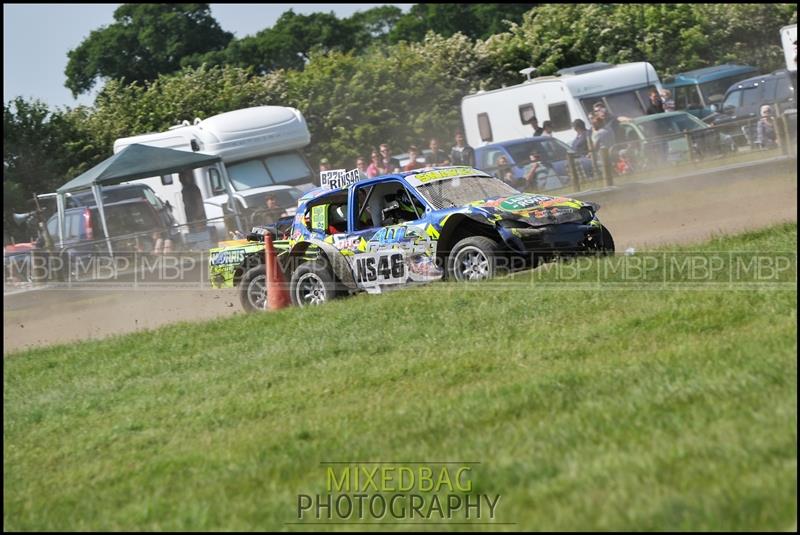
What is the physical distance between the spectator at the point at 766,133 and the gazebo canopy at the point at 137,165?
1136 cm

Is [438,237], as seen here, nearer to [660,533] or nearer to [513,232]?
[513,232]

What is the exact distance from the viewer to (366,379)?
8141 mm

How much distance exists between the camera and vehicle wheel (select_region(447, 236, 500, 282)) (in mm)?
11453

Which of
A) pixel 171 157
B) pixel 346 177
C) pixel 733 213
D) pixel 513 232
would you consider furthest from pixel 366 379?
pixel 171 157

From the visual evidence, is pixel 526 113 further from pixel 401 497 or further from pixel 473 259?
pixel 401 497

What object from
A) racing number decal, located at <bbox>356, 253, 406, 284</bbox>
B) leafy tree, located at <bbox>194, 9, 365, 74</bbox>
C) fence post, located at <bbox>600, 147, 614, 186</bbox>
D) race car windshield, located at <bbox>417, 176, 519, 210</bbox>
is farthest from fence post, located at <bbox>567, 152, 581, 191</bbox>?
leafy tree, located at <bbox>194, 9, 365, 74</bbox>

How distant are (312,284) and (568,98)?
16631 mm

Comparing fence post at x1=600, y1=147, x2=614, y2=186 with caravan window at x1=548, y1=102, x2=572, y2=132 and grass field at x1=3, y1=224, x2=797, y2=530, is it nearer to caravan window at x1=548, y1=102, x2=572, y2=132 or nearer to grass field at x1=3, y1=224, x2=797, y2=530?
caravan window at x1=548, y1=102, x2=572, y2=132

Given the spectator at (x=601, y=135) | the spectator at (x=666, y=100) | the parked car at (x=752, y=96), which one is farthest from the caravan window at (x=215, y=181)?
the spectator at (x=666, y=100)

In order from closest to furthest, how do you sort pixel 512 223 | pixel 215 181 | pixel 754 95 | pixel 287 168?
1. pixel 512 223
2. pixel 215 181
3. pixel 287 168
4. pixel 754 95

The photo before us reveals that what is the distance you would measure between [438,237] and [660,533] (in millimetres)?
7711

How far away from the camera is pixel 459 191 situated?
12.4 metres

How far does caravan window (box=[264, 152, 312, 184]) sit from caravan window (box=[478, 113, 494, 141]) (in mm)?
6043

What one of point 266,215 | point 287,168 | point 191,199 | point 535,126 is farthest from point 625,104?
point 191,199
